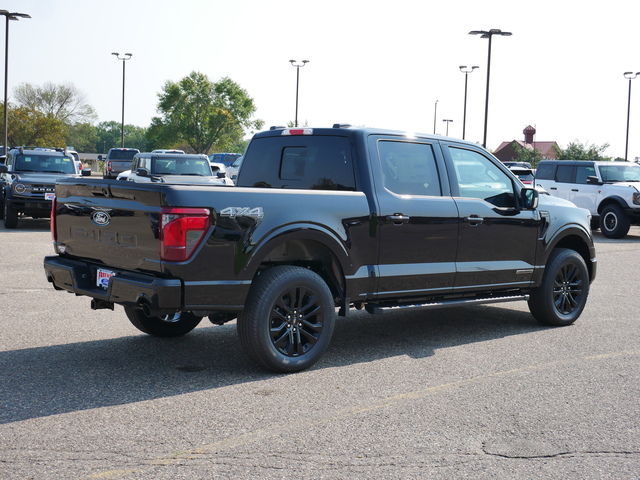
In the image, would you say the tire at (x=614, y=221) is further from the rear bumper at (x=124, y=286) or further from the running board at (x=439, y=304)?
the rear bumper at (x=124, y=286)

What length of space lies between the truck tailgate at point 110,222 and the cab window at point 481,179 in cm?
298

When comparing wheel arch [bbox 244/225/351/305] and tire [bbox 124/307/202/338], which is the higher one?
wheel arch [bbox 244/225/351/305]

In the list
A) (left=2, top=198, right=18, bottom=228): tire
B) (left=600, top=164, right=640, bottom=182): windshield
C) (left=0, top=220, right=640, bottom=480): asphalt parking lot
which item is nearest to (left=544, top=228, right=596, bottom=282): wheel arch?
(left=0, top=220, right=640, bottom=480): asphalt parking lot

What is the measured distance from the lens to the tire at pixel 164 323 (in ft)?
22.5

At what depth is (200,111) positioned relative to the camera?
273 ft

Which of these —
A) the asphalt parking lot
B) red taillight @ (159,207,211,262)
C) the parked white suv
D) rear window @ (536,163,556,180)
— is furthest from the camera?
rear window @ (536,163,556,180)

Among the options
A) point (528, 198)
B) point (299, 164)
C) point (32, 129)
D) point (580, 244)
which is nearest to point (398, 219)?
point (299, 164)

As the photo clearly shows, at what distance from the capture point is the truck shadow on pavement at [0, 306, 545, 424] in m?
5.09

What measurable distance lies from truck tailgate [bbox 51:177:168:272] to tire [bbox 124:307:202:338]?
3.15ft

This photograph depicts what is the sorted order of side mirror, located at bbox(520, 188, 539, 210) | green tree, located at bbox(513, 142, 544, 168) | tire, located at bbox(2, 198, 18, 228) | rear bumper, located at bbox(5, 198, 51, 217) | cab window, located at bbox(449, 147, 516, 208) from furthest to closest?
1. green tree, located at bbox(513, 142, 544, 168)
2. tire, located at bbox(2, 198, 18, 228)
3. rear bumper, located at bbox(5, 198, 51, 217)
4. side mirror, located at bbox(520, 188, 539, 210)
5. cab window, located at bbox(449, 147, 516, 208)

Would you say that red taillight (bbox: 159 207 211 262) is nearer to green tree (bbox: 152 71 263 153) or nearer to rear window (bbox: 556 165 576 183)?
rear window (bbox: 556 165 576 183)

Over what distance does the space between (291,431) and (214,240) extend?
1.49m

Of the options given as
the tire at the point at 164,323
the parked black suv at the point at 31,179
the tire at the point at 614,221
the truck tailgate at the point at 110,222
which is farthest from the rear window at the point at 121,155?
the truck tailgate at the point at 110,222

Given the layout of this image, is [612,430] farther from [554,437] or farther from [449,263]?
[449,263]
